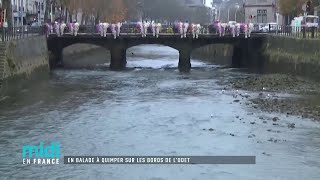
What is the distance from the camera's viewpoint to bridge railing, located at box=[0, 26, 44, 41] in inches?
1533

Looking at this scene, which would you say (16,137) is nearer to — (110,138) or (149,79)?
(110,138)

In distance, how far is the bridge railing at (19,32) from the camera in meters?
38.9

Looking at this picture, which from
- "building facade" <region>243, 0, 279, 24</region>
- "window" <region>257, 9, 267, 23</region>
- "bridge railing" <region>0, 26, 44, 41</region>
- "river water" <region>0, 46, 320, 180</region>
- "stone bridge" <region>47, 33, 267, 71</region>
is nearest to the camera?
"river water" <region>0, 46, 320, 180</region>

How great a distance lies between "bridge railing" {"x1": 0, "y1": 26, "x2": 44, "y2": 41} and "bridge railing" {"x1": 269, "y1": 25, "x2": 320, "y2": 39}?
69.4ft

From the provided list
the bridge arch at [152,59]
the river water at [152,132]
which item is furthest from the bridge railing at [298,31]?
the river water at [152,132]

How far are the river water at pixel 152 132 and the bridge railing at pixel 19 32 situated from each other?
4.15 metres

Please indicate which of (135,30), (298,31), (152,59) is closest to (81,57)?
(152,59)

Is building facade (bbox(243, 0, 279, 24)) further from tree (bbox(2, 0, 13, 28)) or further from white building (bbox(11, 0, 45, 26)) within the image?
tree (bbox(2, 0, 13, 28))

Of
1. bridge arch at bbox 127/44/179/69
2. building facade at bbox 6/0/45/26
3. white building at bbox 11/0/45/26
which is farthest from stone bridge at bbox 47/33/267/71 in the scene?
white building at bbox 11/0/45/26

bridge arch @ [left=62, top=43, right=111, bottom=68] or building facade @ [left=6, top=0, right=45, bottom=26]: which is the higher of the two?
building facade @ [left=6, top=0, right=45, bottom=26]

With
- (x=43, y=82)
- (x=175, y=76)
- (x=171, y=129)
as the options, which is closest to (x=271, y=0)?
(x=175, y=76)

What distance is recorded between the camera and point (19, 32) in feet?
146

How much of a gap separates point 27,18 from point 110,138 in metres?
63.9

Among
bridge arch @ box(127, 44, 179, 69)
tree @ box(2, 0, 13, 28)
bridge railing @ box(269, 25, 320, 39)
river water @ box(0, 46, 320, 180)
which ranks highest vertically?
tree @ box(2, 0, 13, 28)
